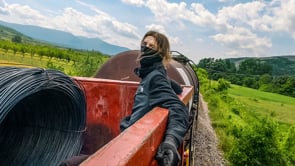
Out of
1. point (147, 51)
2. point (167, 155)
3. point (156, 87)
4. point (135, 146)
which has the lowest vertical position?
point (167, 155)

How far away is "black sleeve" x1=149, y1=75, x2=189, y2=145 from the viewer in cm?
206

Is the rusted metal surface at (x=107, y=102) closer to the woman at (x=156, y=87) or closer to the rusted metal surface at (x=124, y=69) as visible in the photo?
the woman at (x=156, y=87)

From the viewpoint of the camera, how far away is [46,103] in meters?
3.15

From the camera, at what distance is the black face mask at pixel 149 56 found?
8.29ft

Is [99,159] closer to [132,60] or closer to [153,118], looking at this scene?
[153,118]

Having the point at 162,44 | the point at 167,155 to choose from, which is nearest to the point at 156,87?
the point at 162,44

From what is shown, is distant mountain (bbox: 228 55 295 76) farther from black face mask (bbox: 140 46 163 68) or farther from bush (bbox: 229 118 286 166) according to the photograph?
black face mask (bbox: 140 46 163 68)

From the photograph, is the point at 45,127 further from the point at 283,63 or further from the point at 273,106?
the point at 283,63

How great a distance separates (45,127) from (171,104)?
4.74 feet

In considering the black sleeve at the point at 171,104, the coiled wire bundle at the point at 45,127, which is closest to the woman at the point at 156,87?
the black sleeve at the point at 171,104

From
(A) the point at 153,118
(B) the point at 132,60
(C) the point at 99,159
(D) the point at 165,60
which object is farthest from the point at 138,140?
(B) the point at 132,60

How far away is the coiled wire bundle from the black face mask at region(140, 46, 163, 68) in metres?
0.79

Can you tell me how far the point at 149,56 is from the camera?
2.52 meters

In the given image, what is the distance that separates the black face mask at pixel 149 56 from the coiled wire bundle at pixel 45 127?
2.60 feet
